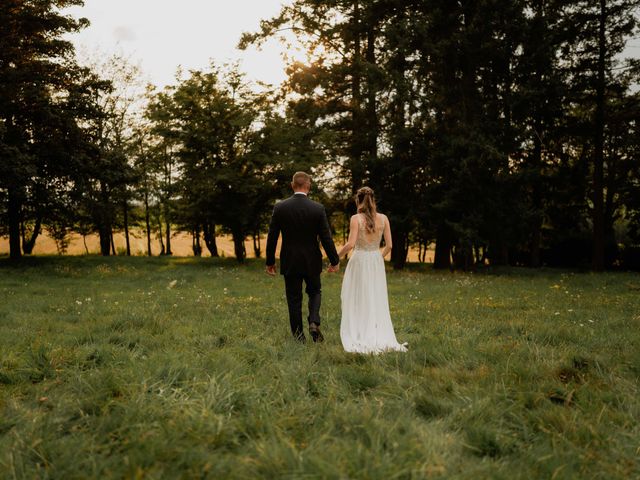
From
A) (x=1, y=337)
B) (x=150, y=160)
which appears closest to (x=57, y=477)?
(x=1, y=337)

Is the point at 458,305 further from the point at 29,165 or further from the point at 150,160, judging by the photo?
the point at 150,160

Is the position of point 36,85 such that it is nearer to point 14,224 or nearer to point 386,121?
point 14,224

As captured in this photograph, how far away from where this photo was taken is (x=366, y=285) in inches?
278

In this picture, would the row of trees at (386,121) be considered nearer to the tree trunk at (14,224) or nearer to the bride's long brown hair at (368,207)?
the tree trunk at (14,224)

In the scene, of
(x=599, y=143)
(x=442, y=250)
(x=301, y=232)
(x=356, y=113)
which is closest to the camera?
(x=301, y=232)

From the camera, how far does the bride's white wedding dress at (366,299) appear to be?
268 inches

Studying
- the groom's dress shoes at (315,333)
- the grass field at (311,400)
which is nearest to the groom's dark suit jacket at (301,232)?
the groom's dress shoes at (315,333)

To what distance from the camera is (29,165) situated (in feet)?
61.0

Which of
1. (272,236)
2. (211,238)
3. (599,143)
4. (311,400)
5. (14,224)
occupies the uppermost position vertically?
(599,143)

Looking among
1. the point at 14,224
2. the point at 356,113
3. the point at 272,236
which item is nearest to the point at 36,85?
the point at 14,224

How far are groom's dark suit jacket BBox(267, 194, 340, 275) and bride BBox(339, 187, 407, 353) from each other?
402 millimetres

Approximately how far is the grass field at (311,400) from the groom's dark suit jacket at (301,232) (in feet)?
3.83

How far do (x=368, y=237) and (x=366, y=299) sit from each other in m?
0.93

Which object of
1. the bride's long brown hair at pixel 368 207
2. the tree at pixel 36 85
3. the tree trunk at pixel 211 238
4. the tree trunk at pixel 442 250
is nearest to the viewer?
the bride's long brown hair at pixel 368 207
